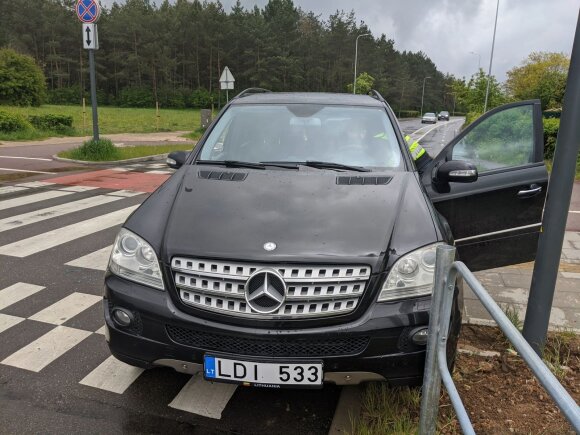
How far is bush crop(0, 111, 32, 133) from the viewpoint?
18.2m

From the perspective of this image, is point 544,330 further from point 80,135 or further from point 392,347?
point 80,135

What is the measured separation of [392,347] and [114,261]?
1.48 m

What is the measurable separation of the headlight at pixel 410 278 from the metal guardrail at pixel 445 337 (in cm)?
34

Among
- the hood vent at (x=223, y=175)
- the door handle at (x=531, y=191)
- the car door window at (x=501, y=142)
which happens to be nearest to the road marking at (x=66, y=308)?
the hood vent at (x=223, y=175)

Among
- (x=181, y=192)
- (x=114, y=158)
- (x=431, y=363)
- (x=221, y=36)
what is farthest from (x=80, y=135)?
(x=221, y=36)

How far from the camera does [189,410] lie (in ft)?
8.94

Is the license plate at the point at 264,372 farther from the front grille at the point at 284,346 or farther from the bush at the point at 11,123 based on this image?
the bush at the point at 11,123

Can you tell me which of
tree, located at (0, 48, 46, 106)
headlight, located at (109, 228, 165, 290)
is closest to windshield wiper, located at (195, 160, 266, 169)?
headlight, located at (109, 228, 165, 290)

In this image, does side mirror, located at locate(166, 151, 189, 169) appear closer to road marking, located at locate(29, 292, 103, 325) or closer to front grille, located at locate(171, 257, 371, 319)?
road marking, located at locate(29, 292, 103, 325)

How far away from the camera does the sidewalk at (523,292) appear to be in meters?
3.81

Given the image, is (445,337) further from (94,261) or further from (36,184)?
(36,184)

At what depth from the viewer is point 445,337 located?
190 cm

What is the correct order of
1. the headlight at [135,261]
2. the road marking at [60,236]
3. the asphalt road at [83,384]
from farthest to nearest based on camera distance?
the road marking at [60,236]
the asphalt road at [83,384]
the headlight at [135,261]

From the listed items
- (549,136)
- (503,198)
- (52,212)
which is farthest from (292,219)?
(549,136)
